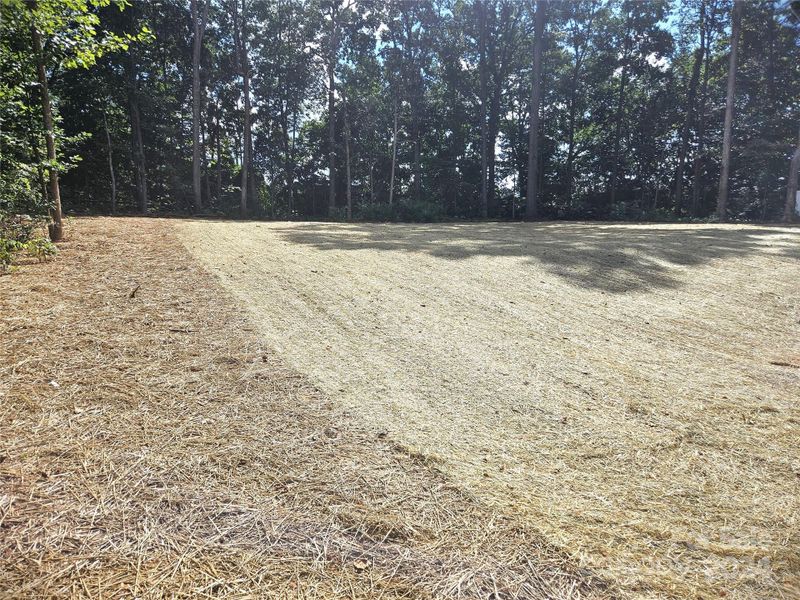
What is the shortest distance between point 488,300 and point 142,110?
2146cm

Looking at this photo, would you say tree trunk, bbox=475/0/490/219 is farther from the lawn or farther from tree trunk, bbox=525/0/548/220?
the lawn

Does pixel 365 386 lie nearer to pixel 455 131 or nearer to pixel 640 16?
pixel 455 131

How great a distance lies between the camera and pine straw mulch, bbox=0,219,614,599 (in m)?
1.34

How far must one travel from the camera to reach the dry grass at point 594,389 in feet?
5.02

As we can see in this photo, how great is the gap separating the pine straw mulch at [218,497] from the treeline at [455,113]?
62.8 feet

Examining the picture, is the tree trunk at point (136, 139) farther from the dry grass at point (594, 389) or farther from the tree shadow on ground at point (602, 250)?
the dry grass at point (594, 389)

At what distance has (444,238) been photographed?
30.4 feet

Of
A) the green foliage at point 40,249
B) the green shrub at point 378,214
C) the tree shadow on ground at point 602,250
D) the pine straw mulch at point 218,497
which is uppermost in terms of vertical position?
the green shrub at point 378,214

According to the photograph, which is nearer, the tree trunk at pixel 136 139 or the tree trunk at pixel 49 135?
the tree trunk at pixel 49 135

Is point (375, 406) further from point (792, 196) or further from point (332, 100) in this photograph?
point (332, 100)

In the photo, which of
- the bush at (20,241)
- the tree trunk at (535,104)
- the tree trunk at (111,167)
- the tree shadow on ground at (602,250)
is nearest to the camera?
the bush at (20,241)

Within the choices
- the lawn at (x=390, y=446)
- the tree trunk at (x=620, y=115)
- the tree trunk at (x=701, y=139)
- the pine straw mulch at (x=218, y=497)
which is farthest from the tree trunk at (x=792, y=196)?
the pine straw mulch at (x=218, y=497)

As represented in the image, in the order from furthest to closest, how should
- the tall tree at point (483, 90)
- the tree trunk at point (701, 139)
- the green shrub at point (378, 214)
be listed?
the tall tree at point (483, 90) → the tree trunk at point (701, 139) → the green shrub at point (378, 214)

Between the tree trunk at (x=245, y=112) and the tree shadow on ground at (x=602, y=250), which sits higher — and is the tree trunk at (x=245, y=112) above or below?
above
